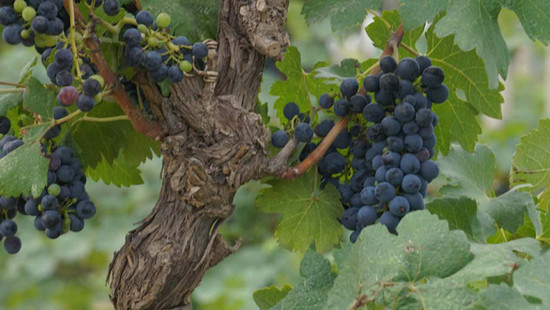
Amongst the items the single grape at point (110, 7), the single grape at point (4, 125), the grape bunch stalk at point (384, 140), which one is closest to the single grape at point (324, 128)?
the grape bunch stalk at point (384, 140)

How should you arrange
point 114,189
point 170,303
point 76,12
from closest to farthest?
point 76,12 → point 170,303 → point 114,189

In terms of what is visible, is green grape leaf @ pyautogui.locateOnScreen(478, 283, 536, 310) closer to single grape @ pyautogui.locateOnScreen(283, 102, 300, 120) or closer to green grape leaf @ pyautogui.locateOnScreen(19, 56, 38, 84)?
single grape @ pyautogui.locateOnScreen(283, 102, 300, 120)

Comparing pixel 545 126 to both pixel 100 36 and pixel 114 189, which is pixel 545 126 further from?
pixel 114 189

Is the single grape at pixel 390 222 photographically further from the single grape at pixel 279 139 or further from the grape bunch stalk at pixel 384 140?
the single grape at pixel 279 139

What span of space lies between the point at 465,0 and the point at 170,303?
55 cm

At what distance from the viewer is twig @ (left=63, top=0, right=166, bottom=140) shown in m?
0.83

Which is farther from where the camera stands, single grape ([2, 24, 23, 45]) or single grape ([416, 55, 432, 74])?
single grape ([416, 55, 432, 74])

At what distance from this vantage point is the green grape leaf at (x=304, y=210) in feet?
3.38

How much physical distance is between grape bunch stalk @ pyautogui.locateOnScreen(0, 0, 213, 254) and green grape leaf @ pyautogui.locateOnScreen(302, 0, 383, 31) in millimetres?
179

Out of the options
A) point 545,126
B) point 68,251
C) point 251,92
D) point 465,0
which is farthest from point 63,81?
point 68,251

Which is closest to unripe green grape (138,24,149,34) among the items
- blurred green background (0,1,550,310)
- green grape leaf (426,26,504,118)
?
green grape leaf (426,26,504,118)

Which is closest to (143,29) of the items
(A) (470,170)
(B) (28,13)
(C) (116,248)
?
(B) (28,13)

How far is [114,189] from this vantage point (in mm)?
4754

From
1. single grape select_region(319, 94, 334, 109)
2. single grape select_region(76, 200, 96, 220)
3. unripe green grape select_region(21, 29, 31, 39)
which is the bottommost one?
single grape select_region(76, 200, 96, 220)
